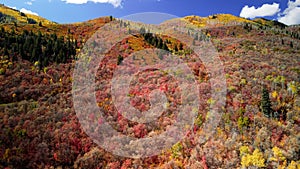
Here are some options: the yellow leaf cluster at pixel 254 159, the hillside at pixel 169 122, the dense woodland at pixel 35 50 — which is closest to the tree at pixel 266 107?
the hillside at pixel 169 122

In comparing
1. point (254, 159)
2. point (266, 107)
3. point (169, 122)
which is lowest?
point (254, 159)

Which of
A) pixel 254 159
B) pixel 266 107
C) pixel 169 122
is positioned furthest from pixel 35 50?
pixel 254 159

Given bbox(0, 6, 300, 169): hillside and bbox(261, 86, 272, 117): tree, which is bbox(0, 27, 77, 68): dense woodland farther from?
bbox(261, 86, 272, 117): tree

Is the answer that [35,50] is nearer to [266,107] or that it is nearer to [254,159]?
[266,107]

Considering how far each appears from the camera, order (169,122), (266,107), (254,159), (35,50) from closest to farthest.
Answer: (254,159) < (266,107) < (169,122) < (35,50)

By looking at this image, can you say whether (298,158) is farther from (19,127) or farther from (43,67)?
(43,67)

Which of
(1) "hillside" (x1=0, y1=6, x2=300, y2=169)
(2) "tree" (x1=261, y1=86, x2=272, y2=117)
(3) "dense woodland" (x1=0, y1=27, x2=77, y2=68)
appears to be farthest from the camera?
(3) "dense woodland" (x1=0, y1=27, x2=77, y2=68)

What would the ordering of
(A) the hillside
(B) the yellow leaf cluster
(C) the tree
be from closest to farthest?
(B) the yellow leaf cluster < (A) the hillside < (C) the tree

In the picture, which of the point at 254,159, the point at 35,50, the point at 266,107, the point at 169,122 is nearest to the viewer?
the point at 254,159

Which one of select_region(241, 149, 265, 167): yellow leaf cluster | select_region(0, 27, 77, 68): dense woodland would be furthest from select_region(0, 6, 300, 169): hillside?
select_region(0, 27, 77, 68): dense woodland

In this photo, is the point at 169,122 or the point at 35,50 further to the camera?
the point at 35,50

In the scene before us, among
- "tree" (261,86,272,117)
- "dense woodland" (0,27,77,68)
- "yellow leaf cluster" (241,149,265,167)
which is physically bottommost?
"yellow leaf cluster" (241,149,265,167)

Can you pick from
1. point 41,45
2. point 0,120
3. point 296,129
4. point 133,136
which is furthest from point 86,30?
point 296,129
